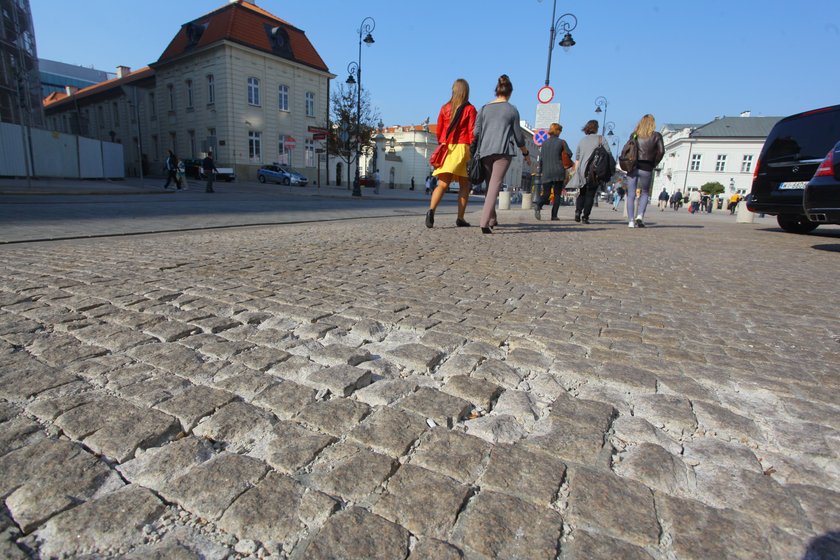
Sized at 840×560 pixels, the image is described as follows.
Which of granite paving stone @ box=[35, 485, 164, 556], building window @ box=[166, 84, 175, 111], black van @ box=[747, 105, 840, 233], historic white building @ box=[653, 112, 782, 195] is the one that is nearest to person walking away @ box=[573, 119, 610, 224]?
black van @ box=[747, 105, 840, 233]

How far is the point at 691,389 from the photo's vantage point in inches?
75.6

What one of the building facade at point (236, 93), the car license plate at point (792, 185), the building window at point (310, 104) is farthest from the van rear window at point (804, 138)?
the building window at point (310, 104)

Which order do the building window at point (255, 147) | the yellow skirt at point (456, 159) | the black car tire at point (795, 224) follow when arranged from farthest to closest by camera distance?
1. the building window at point (255, 147)
2. the black car tire at point (795, 224)
3. the yellow skirt at point (456, 159)

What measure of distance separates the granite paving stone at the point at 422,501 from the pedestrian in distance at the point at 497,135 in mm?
5687

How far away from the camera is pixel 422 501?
1.21m

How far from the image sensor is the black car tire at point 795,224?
9.84 meters

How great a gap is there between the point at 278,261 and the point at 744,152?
77.8 metres

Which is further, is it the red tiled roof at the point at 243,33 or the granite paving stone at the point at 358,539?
the red tiled roof at the point at 243,33

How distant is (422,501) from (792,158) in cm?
955

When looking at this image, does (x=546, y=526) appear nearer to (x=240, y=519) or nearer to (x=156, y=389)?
(x=240, y=519)

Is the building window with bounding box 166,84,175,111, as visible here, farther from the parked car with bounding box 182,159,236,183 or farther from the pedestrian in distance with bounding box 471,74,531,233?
the pedestrian in distance with bounding box 471,74,531,233

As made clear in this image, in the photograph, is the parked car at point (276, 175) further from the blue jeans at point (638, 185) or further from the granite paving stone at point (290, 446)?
the granite paving stone at point (290, 446)

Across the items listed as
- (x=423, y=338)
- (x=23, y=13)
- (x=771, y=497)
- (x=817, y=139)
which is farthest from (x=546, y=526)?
(x=23, y=13)

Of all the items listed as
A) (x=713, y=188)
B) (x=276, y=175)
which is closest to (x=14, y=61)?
(x=276, y=175)
